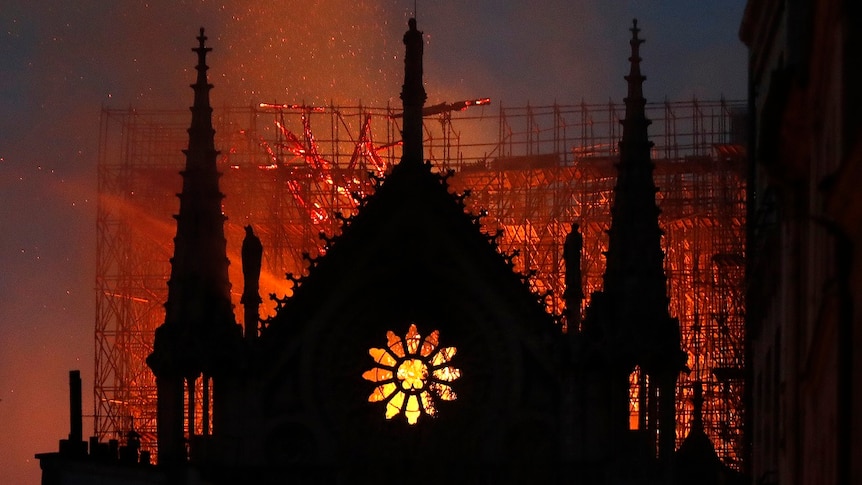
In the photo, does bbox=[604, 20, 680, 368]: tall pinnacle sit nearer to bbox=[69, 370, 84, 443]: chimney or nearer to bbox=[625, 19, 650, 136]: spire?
bbox=[625, 19, 650, 136]: spire

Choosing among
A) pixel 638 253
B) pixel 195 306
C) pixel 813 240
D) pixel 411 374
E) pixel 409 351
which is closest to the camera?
pixel 813 240

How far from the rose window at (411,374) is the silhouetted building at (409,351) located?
0.03 m

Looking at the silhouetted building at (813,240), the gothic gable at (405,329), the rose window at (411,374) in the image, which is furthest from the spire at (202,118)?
the silhouetted building at (813,240)

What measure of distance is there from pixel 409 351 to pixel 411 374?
1.29 ft

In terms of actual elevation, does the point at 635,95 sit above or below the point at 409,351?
above

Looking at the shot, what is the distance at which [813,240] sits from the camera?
84.2 ft

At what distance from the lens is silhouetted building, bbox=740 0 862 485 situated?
2180 cm

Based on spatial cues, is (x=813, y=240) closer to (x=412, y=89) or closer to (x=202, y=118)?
(x=412, y=89)

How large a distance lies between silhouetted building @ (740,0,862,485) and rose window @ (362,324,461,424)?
29.3 feet

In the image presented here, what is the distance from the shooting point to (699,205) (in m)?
66.5

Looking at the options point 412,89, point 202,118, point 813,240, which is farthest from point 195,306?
point 813,240

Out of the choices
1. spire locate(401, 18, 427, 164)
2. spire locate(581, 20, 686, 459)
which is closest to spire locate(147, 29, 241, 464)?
spire locate(401, 18, 427, 164)

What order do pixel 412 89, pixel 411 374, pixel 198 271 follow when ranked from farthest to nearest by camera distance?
pixel 412 89
pixel 411 374
pixel 198 271

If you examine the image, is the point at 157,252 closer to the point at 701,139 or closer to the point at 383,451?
the point at 701,139
